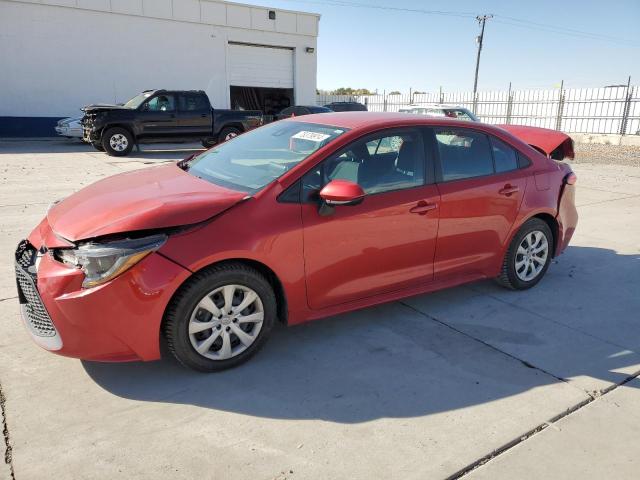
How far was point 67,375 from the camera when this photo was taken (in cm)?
309

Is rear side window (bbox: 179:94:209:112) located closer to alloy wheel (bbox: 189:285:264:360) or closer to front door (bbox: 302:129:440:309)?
front door (bbox: 302:129:440:309)

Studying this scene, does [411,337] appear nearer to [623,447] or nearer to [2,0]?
[623,447]

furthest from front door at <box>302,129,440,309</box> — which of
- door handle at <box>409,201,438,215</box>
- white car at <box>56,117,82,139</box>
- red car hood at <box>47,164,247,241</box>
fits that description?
white car at <box>56,117,82,139</box>

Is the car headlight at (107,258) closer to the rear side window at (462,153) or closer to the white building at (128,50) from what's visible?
the rear side window at (462,153)

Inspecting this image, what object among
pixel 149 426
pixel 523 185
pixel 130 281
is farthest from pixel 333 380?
pixel 523 185

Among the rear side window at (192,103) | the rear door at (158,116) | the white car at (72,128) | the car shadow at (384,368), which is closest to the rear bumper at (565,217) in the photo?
the car shadow at (384,368)

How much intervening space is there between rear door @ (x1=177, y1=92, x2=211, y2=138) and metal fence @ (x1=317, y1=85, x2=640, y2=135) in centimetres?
1678

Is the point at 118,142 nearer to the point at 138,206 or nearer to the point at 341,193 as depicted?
the point at 138,206

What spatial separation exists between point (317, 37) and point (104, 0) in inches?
406

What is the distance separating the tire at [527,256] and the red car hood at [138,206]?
2.58 m

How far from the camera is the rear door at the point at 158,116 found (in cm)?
1440

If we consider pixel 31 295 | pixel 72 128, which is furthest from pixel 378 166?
pixel 72 128

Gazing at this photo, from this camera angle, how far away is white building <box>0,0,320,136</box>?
63.5 ft

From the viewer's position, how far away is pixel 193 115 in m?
15.1
